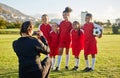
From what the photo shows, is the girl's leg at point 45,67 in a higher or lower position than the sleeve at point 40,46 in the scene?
lower

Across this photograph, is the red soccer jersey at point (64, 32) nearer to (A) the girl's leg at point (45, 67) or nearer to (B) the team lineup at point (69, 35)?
(B) the team lineup at point (69, 35)

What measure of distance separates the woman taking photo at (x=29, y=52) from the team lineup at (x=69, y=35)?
5037 millimetres

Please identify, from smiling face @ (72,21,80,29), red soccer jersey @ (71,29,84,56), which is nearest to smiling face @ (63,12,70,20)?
smiling face @ (72,21,80,29)

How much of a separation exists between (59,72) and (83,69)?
120 cm

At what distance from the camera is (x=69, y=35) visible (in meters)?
12.2

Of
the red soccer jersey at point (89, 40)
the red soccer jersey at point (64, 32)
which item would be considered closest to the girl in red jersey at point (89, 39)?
the red soccer jersey at point (89, 40)

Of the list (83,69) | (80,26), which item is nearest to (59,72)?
(83,69)

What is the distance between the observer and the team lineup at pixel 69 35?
1195cm

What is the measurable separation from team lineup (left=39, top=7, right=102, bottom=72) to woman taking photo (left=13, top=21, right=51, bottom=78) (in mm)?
5037

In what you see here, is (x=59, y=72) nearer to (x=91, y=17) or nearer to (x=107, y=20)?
(x=91, y=17)

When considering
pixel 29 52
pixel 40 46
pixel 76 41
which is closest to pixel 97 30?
pixel 76 41

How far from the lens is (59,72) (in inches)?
449

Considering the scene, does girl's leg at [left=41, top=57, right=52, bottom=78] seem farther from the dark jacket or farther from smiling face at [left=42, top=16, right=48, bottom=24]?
smiling face at [left=42, top=16, right=48, bottom=24]

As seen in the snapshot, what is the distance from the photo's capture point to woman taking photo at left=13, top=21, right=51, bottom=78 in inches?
265
